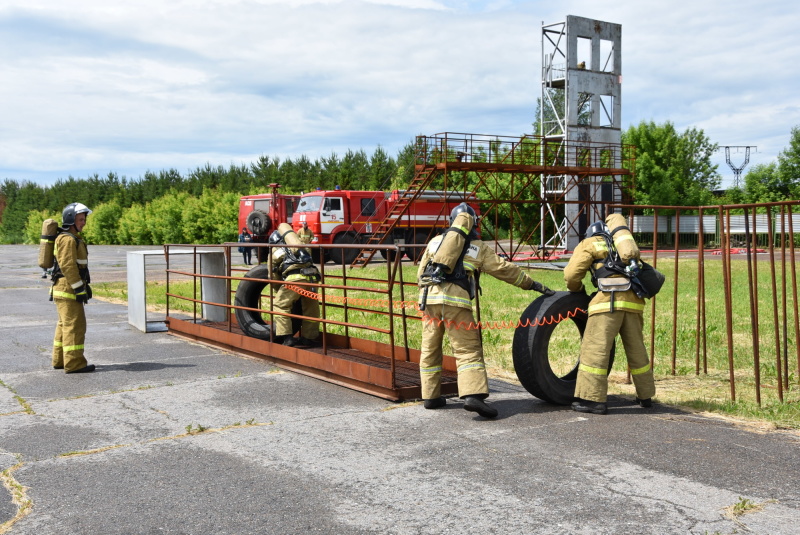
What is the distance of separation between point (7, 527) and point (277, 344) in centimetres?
471

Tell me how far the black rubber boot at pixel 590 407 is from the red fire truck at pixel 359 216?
2147cm

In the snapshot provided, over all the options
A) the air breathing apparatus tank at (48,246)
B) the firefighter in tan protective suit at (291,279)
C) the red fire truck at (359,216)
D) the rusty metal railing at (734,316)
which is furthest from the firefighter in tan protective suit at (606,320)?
the red fire truck at (359,216)

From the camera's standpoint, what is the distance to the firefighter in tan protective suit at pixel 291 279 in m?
9.16

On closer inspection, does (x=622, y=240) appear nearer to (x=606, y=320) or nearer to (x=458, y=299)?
(x=606, y=320)

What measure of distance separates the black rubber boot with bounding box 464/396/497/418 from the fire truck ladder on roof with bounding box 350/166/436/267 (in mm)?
18545

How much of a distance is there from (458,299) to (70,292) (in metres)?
4.65

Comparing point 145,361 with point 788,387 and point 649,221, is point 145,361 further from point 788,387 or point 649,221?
point 649,221

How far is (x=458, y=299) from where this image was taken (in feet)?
20.9

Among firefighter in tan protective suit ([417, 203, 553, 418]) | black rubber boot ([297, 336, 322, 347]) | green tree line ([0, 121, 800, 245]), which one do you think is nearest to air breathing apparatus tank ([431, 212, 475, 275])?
firefighter in tan protective suit ([417, 203, 553, 418])

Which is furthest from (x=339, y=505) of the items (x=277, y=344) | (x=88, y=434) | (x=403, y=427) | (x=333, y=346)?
(x=333, y=346)

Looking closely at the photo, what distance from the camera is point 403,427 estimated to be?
594 cm

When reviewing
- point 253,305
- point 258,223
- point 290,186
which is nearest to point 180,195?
point 290,186

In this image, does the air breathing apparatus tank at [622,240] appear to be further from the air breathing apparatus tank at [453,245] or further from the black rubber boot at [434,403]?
the black rubber boot at [434,403]

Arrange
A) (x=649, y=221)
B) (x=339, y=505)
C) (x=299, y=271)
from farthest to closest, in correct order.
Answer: (x=649, y=221)
(x=299, y=271)
(x=339, y=505)
